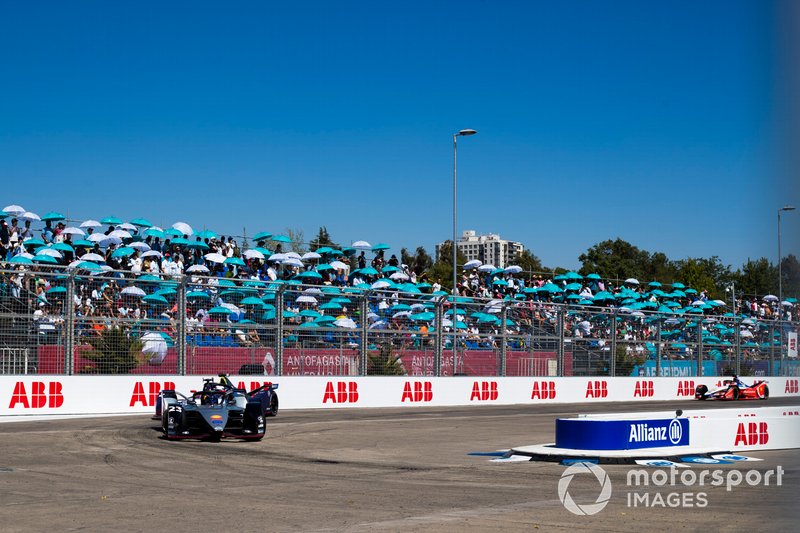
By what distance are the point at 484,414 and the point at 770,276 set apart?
24201mm

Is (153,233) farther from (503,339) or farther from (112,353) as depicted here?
(112,353)

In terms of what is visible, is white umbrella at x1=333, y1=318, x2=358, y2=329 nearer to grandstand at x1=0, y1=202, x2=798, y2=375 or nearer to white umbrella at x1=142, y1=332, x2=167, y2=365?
grandstand at x1=0, y1=202, x2=798, y2=375

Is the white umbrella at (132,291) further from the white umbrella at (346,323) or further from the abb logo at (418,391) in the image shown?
the abb logo at (418,391)

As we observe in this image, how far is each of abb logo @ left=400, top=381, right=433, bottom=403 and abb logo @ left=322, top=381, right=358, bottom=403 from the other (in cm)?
203

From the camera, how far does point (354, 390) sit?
29.1 m

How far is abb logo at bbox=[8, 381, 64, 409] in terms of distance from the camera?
22.0m

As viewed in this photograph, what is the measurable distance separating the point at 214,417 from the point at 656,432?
7789mm

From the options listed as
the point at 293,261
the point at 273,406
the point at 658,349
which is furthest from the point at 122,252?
the point at 658,349

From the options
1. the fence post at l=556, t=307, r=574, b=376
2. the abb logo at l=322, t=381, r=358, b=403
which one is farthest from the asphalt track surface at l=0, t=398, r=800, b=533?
the fence post at l=556, t=307, r=574, b=376

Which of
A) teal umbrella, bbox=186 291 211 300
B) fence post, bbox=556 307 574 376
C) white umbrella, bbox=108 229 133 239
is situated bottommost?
fence post, bbox=556 307 574 376

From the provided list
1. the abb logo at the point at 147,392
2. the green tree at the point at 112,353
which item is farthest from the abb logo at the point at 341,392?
the green tree at the point at 112,353

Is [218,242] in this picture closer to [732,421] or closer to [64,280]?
[64,280]

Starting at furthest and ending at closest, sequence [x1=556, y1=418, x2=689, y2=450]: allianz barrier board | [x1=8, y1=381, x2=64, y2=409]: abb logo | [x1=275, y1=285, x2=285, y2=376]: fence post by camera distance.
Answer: [x1=275, y1=285, x2=285, y2=376]: fence post < [x1=8, y1=381, x2=64, y2=409]: abb logo < [x1=556, y1=418, x2=689, y2=450]: allianz barrier board

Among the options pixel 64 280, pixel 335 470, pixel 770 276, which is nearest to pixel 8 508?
pixel 335 470
